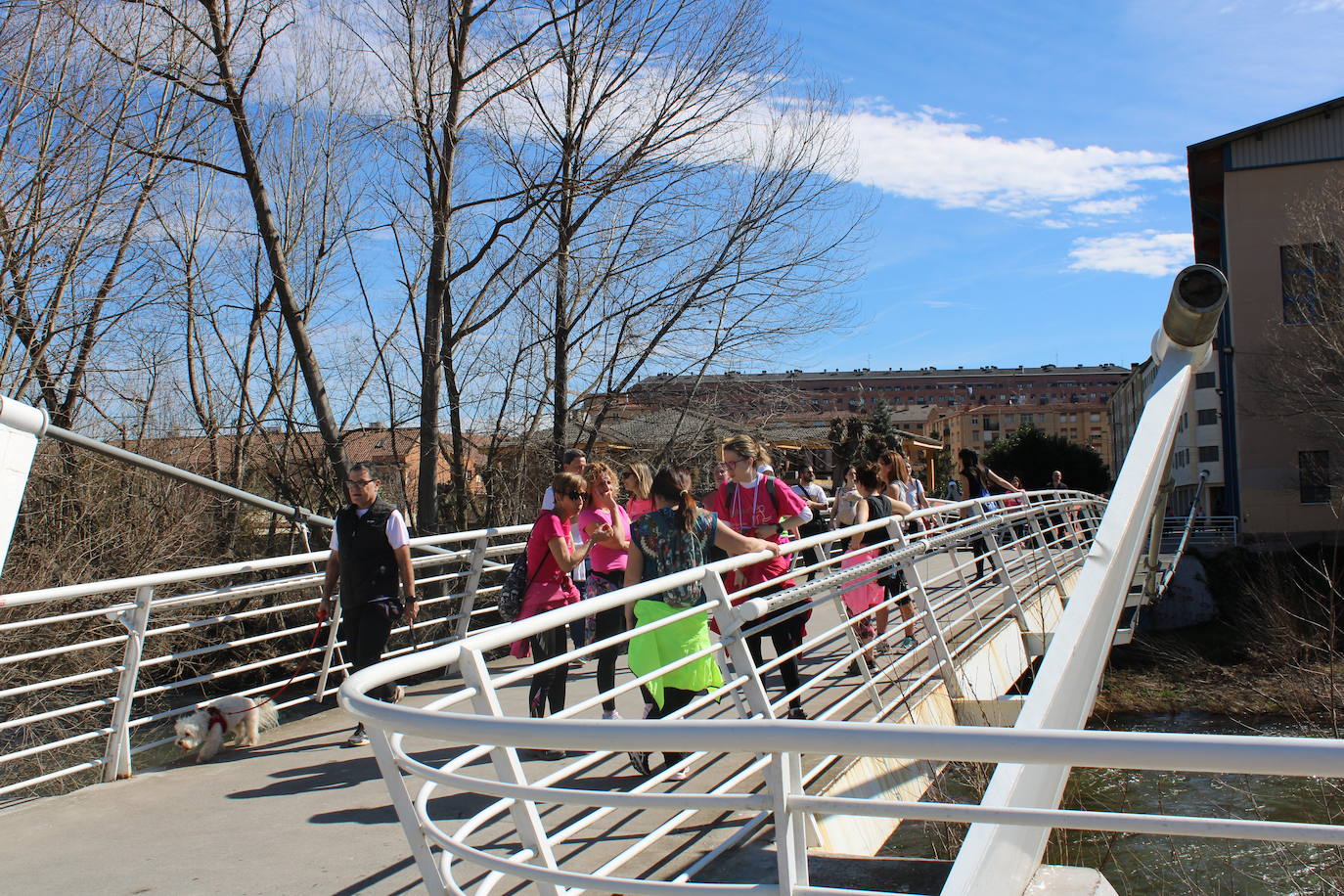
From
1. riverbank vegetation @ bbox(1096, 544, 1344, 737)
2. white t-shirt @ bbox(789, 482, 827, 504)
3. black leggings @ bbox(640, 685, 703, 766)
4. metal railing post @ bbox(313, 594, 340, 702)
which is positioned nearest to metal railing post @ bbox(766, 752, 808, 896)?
black leggings @ bbox(640, 685, 703, 766)

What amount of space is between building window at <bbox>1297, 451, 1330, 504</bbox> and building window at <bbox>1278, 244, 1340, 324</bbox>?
502 centimetres

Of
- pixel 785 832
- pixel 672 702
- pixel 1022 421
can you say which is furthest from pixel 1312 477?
pixel 1022 421

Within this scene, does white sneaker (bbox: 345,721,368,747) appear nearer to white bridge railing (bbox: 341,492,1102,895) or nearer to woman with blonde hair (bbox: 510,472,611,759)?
white bridge railing (bbox: 341,492,1102,895)

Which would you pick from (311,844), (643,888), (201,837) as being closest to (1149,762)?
(643,888)

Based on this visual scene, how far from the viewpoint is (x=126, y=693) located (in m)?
5.62

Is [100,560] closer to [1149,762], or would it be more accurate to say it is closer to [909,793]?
[909,793]

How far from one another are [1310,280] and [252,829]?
1436 inches

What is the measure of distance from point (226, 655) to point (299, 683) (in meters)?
1.86

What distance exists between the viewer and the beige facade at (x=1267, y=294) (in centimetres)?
3703

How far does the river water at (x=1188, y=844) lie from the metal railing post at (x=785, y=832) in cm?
289

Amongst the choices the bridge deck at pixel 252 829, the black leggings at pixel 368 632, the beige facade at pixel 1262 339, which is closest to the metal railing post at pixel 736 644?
the bridge deck at pixel 252 829

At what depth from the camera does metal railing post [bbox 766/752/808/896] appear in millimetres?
2150

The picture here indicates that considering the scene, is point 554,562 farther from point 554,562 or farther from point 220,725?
point 220,725

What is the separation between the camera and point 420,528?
41.0 ft
